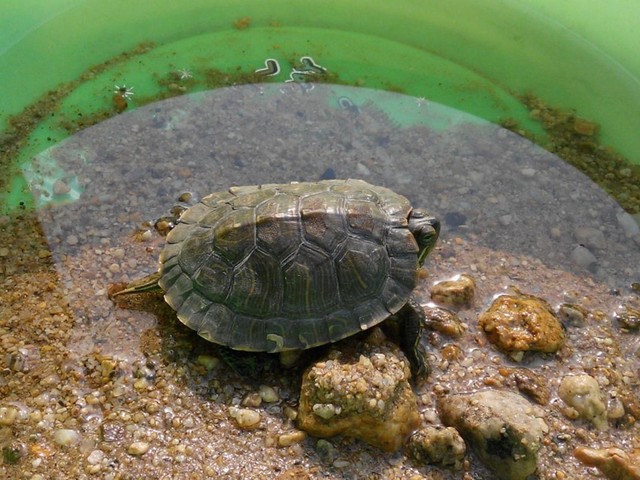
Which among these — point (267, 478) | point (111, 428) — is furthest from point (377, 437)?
point (111, 428)

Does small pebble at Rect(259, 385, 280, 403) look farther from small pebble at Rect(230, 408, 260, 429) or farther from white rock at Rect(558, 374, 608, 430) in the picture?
white rock at Rect(558, 374, 608, 430)

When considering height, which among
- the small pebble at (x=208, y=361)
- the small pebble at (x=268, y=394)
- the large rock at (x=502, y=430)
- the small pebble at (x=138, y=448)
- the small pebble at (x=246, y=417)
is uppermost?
the large rock at (x=502, y=430)

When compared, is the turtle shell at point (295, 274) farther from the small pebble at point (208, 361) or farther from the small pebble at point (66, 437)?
the small pebble at point (66, 437)

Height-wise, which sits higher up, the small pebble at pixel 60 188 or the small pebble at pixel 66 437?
the small pebble at pixel 60 188

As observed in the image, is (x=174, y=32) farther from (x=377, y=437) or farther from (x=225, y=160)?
(x=377, y=437)

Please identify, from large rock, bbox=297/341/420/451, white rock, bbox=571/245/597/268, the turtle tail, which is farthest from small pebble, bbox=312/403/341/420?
white rock, bbox=571/245/597/268

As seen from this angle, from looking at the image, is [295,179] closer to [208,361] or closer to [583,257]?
[208,361]

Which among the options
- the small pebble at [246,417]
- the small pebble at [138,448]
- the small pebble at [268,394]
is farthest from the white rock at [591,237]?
the small pebble at [138,448]
